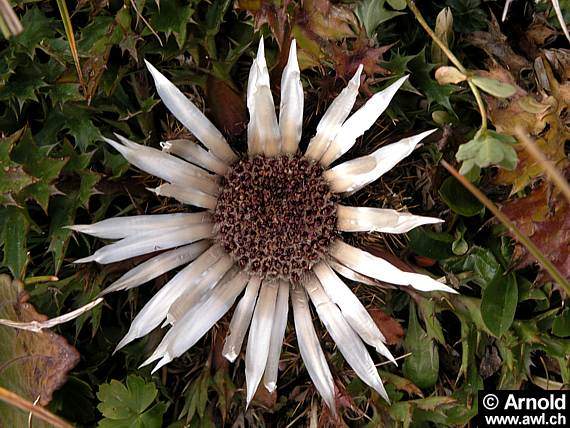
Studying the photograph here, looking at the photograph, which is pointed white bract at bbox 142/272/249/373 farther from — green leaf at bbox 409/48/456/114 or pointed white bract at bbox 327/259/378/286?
green leaf at bbox 409/48/456/114

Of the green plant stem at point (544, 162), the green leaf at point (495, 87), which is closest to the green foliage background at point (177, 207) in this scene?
the green leaf at point (495, 87)

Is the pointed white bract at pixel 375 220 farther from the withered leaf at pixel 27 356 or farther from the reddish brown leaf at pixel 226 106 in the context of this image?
the withered leaf at pixel 27 356

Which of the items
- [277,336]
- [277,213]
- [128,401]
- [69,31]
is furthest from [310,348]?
[69,31]

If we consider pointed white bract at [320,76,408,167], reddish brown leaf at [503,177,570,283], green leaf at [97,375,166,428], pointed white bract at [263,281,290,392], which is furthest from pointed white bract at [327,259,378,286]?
green leaf at [97,375,166,428]

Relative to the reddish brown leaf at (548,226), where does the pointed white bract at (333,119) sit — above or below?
above

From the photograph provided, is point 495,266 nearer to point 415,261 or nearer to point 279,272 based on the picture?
point 415,261

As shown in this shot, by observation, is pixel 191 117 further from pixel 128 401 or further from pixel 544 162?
pixel 544 162
